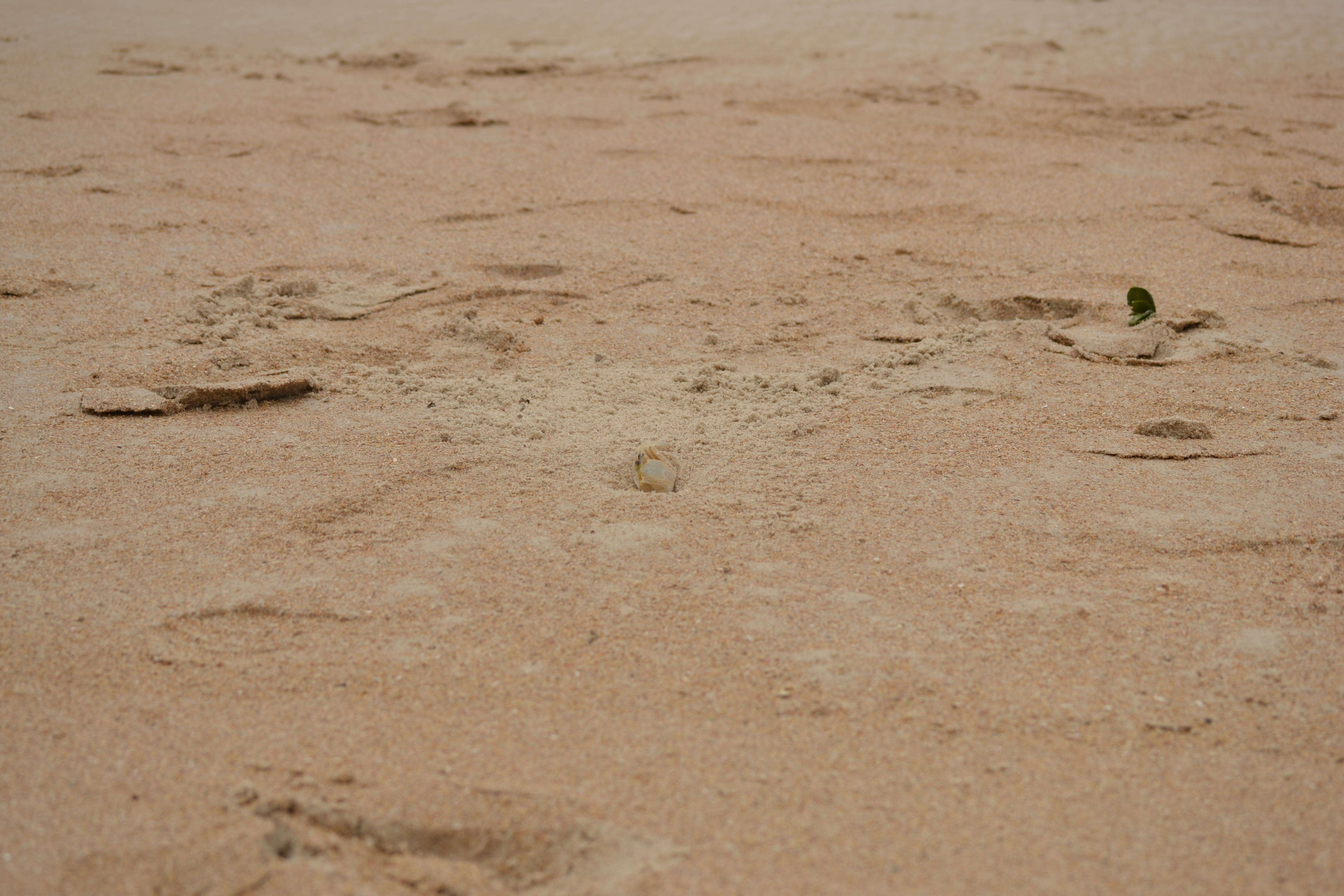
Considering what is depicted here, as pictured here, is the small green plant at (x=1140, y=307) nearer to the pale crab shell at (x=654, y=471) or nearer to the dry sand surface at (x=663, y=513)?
the dry sand surface at (x=663, y=513)

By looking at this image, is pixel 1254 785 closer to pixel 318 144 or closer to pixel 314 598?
pixel 314 598

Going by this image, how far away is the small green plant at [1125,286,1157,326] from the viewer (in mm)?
2756

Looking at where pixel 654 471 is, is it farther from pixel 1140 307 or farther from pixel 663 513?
pixel 1140 307

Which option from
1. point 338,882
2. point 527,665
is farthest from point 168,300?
point 338,882

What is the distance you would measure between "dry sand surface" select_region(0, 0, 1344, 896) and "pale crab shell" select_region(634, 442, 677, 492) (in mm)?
49

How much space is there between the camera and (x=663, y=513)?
1.94 meters

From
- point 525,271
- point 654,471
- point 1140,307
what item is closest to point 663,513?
point 654,471

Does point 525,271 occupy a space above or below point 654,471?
above

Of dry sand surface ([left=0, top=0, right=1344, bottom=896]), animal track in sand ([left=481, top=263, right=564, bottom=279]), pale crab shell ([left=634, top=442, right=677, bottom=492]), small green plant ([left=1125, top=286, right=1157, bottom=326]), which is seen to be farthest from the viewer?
animal track in sand ([left=481, top=263, right=564, bottom=279])

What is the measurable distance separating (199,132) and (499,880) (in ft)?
12.1

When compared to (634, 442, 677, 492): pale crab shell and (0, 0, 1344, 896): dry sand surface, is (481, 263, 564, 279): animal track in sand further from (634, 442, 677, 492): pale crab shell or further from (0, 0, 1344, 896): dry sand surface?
(634, 442, 677, 492): pale crab shell

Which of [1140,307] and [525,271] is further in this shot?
[525,271]

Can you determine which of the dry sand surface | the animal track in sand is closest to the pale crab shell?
the dry sand surface

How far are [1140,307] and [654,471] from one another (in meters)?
1.51
